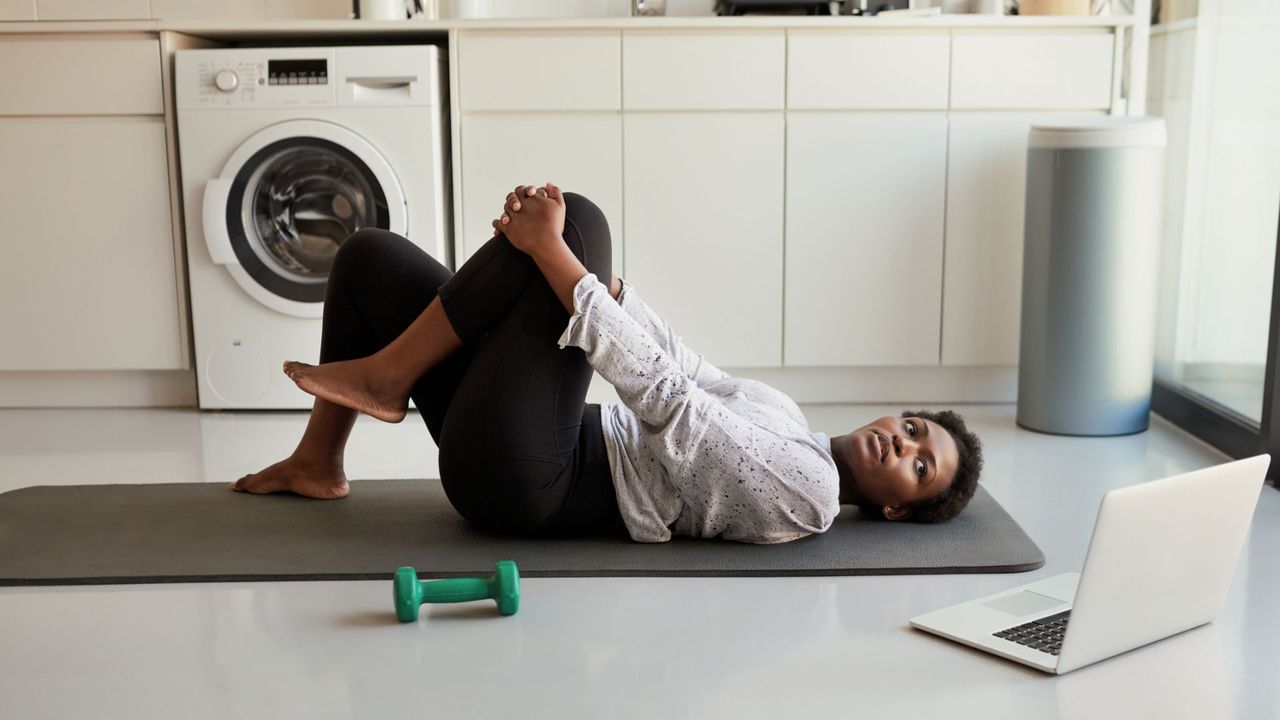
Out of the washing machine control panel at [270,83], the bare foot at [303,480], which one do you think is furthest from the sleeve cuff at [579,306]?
the washing machine control panel at [270,83]

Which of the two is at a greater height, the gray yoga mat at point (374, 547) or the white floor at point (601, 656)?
the gray yoga mat at point (374, 547)

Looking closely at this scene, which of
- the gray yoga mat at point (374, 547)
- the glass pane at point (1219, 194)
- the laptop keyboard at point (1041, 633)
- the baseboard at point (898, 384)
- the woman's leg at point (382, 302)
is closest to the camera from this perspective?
the laptop keyboard at point (1041, 633)

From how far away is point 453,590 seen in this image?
1950 millimetres

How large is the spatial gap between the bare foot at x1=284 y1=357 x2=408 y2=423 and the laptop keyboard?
108cm

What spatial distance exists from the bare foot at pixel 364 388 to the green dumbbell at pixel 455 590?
0.39 metres

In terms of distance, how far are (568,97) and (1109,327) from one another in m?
1.59

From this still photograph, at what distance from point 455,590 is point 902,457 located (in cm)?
81

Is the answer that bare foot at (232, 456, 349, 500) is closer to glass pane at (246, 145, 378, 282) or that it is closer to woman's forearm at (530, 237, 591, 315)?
woman's forearm at (530, 237, 591, 315)

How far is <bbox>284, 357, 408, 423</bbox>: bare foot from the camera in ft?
7.34

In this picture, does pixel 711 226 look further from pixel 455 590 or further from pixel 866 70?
pixel 455 590

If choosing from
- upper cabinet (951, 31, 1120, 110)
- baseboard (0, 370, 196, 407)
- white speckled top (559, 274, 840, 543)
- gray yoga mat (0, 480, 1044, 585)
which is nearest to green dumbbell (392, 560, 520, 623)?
gray yoga mat (0, 480, 1044, 585)

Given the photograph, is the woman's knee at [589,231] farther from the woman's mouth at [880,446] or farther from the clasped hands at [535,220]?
the woman's mouth at [880,446]

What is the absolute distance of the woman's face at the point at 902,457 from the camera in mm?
2201

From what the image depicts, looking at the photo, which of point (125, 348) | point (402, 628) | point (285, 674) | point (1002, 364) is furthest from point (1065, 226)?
point (125, 348)
